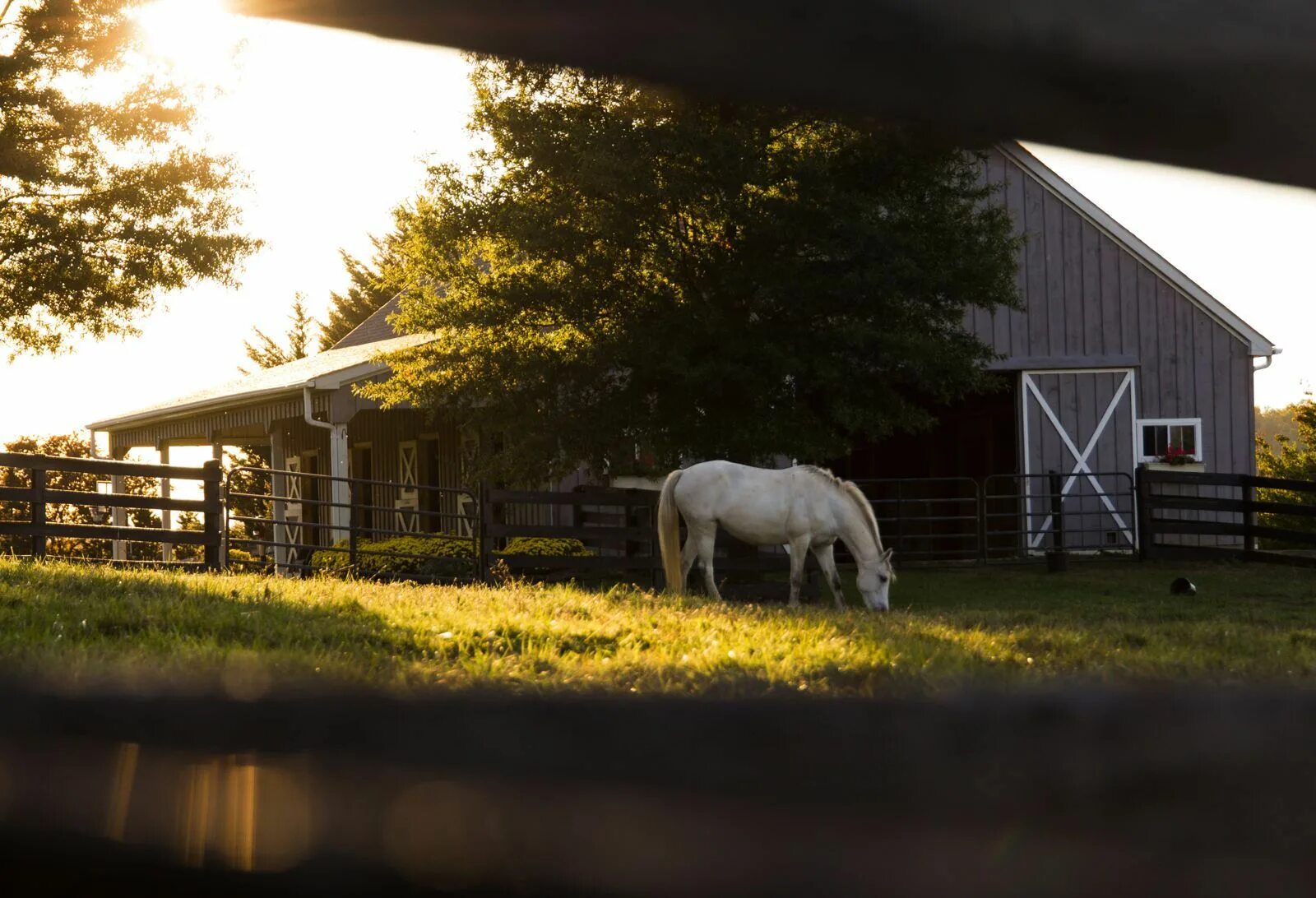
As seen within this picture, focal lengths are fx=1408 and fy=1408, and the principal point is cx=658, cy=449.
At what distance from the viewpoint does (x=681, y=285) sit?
1490 centimetres

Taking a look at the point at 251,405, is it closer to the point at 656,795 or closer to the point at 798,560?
the point at 798,560

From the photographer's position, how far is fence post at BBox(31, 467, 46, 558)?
1356 cm

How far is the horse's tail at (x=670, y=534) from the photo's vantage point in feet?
42.1

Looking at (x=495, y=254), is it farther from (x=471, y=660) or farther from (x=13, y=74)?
(x=471, y=660)

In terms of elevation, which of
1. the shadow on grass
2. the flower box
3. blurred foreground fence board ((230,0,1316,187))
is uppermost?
blurred foreground fence board ((230,0,1316,187))

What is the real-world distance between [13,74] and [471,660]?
Answer: 17297 millimetres

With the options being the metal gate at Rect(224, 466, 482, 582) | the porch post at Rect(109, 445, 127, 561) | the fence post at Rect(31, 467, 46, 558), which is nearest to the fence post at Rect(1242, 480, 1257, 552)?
the metal gate at Rect(224, 466, 482, 582)

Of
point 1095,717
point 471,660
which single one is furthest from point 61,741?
point 471,660

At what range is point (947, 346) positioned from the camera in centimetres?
1470

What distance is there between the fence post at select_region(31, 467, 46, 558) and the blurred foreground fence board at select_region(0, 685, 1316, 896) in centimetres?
1406

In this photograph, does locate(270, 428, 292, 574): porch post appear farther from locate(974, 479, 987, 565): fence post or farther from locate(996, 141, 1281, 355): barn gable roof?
locate(996, 141, 1281, 355): barn gable roof

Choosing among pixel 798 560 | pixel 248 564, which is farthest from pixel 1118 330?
pixel 248 564

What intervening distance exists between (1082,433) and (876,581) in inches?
376

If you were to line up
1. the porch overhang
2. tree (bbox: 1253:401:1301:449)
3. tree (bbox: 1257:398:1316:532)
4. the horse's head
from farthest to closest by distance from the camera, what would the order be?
tree (bbox: 1253:401:1301:449) < tree (bbox: 1257:398:1316:532) < the porch overhang < the horse's head
